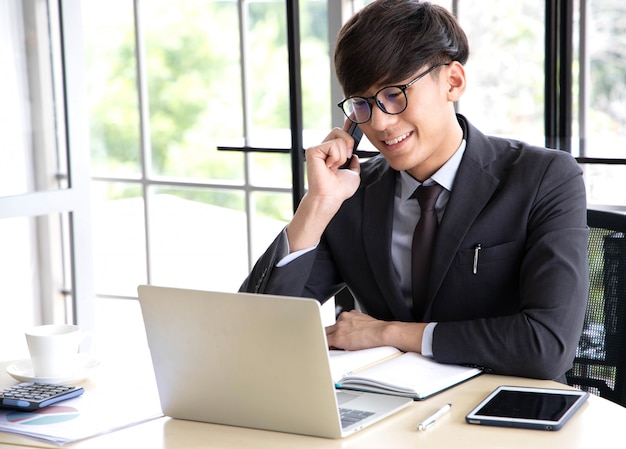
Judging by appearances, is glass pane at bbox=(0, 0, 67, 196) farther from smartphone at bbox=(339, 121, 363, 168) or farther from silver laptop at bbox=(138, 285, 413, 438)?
silver laptop at bbox=(138, 285, 413, 438)

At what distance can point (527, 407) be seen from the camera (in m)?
1.25

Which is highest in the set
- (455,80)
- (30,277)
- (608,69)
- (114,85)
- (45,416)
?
(114,85)

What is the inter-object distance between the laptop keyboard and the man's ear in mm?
780

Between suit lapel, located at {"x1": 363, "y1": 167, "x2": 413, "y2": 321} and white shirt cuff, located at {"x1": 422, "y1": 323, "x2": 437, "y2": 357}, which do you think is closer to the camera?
white shirt cuff, located at {"x1": 422, "y1": 323, "x2": 437, "y2": 357}

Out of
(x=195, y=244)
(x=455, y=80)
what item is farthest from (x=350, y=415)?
(x=195, y=244)

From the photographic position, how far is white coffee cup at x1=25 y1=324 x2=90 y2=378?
1.48 m

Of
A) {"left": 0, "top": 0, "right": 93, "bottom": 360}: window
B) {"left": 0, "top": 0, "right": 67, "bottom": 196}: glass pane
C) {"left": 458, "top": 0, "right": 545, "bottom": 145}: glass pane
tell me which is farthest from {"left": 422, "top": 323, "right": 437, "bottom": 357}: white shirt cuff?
{"left": 458, "top": 0, "right": 545, "bottom": 145}: glass pane

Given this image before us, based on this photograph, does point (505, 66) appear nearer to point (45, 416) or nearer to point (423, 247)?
point (423, 247)

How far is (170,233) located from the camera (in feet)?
18.1

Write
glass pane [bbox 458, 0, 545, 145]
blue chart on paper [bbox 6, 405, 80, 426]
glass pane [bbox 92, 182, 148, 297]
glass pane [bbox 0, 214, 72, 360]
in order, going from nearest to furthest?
blue chart on paper [bbox 6, 405, 80, 426], glass pane [bbox 0, 214, 72, 360], glass pane [bbox 92, 182, 148, 297], glass pane [bbox 458, 0, 545, 145]

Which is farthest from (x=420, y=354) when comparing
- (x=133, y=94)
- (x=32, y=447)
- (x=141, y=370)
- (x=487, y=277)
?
(x=133, y=94)

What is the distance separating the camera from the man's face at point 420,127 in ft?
5.64

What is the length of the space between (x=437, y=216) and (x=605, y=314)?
38 cm

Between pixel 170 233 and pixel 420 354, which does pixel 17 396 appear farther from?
pixel 170 233
